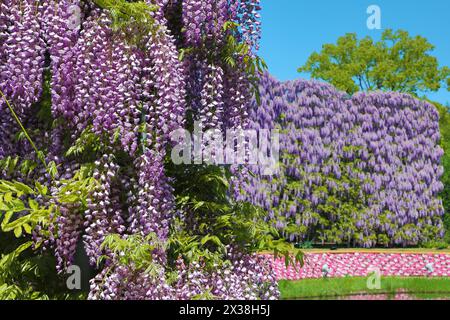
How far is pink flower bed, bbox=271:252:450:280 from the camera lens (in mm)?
12953

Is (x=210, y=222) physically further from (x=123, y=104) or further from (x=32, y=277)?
(x=32, y=277)

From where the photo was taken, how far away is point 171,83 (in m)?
4.44

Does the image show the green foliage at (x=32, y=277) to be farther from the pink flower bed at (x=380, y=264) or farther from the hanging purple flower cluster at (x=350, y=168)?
the hanging purple flower cluster at (x=350, y=168)

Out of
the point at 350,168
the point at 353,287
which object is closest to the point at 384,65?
the point at 350,168

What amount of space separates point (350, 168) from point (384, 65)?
9.68 m

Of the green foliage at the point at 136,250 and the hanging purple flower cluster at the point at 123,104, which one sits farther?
the hanging purple flower cluster at the point at 123,104

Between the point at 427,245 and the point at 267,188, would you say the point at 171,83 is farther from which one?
the point at 427,245

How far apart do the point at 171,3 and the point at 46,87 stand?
3.82 feet

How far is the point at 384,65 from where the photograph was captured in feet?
81.4

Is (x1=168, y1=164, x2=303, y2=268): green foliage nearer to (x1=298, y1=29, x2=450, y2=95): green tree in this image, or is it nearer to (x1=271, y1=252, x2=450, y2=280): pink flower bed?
(x1=271, y1=252, x2=450, y2=280): pink flower bed

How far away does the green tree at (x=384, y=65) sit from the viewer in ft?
82.3

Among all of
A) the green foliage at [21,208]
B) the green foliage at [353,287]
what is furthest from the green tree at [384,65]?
the green foliage at [21,208]

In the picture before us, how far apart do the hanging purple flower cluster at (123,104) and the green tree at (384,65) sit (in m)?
20.6
